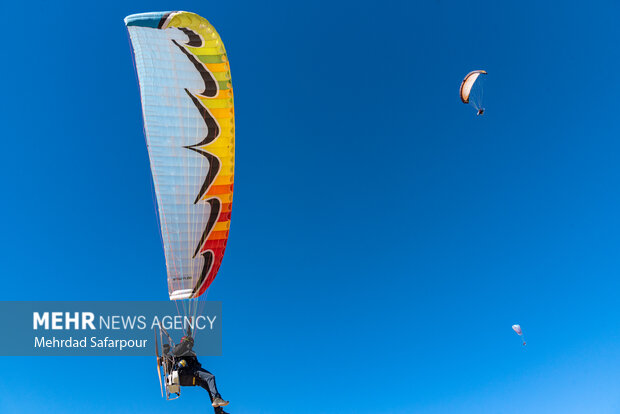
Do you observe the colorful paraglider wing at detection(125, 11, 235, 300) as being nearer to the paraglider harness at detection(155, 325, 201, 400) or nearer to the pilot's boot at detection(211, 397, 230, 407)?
the paraglider harness at detection(155, 325, 201, 400)

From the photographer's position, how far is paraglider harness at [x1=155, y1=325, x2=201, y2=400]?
38.5ft

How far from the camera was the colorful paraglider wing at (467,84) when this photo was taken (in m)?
20.3

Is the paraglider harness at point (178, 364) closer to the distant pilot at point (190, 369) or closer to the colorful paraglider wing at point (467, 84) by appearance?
the distant pilot at point (190, 369)

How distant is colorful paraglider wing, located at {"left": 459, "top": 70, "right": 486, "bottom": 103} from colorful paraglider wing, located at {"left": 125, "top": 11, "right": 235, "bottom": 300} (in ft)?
40.8

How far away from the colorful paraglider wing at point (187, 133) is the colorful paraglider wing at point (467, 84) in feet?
40.8

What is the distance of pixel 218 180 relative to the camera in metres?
13.8

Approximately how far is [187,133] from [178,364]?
22.8ft

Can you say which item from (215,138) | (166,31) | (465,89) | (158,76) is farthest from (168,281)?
(465,89)

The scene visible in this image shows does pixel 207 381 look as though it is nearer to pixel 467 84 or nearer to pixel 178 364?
pixel 178 364

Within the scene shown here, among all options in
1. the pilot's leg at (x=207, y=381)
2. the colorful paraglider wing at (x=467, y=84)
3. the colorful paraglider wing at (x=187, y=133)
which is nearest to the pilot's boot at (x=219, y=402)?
the pilot's leg at (x=207, y=381)

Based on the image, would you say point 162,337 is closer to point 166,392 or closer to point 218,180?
point 166,392

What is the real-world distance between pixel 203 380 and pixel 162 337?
181 cm

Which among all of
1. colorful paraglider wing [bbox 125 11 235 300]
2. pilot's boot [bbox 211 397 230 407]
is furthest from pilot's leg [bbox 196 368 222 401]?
colorful paraglider wing [bbox 125 11 235 300]

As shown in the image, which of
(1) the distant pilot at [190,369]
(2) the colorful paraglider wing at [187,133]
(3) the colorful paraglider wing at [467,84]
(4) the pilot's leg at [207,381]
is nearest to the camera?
(4) the pilot's leg at [207,381]
